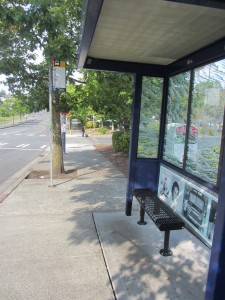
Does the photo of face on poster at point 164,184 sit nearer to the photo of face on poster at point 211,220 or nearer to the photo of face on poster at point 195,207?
the photo of face on poster at point 195,207

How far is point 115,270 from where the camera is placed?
10.4 feet

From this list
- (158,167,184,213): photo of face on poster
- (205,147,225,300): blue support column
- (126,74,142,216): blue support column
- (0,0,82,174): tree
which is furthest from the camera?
(0,0,82,174): tree

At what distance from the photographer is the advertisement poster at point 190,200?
3.34 metres

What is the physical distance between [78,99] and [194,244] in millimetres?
5720

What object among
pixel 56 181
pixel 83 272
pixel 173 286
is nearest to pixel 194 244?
pixel 173 286

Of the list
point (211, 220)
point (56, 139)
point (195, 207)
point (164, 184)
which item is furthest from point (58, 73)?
point (211, 220)

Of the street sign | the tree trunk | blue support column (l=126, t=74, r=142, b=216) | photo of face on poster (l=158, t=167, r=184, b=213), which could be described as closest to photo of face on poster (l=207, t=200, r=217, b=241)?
photo of face on poster (l=158, t=167, r=184, b=213)

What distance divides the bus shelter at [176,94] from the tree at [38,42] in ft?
6.76

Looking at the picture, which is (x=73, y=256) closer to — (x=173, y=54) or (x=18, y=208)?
(x=18, y=208)

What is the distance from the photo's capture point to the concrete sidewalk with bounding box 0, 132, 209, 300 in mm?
2840

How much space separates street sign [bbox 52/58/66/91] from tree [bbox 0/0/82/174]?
0.53ft

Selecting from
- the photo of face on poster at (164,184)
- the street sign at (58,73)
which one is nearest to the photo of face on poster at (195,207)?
the photo of face on poster at (164,184)

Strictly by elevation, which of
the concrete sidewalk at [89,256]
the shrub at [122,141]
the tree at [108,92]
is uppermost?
the tree at [108,92]

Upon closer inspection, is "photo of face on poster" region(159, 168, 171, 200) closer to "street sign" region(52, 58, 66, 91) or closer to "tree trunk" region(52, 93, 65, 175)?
"street sign" region(52, 58, 66, 91)
